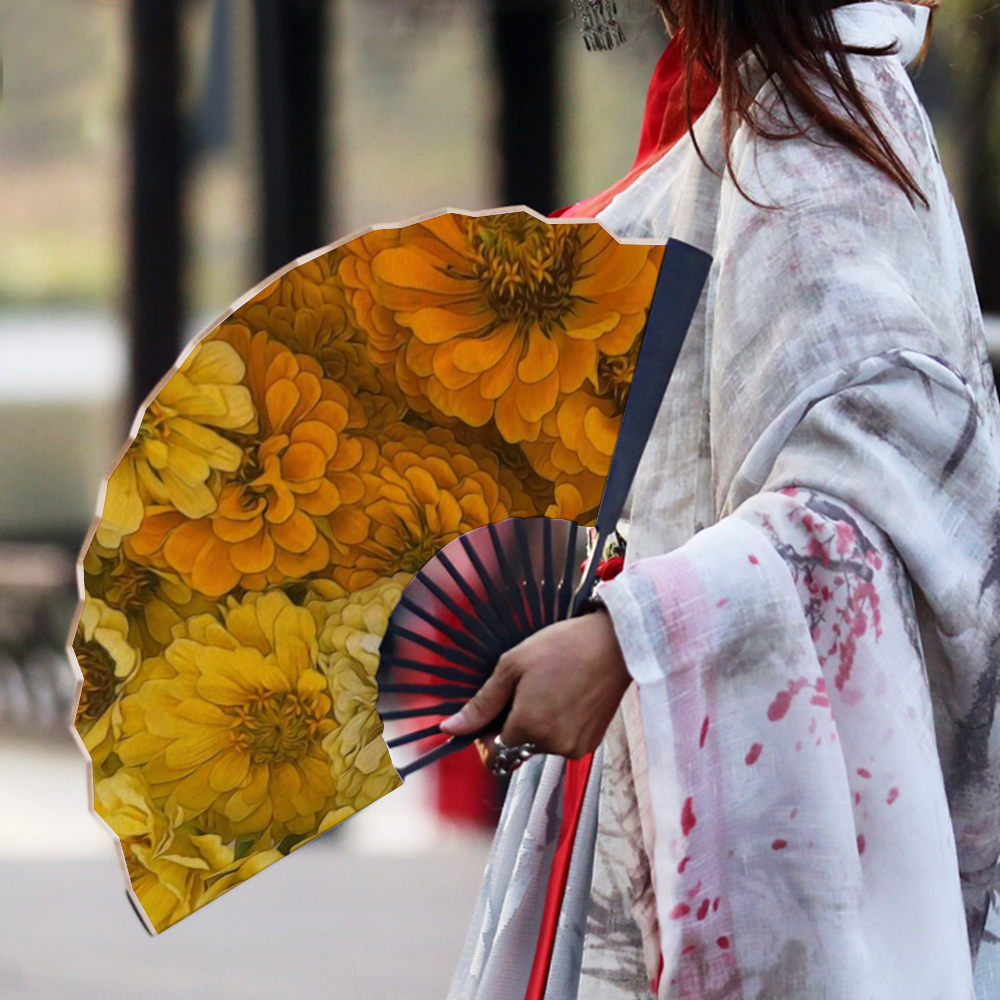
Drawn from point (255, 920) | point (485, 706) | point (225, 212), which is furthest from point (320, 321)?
point (225, 212)

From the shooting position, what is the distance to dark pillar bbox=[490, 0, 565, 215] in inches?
191

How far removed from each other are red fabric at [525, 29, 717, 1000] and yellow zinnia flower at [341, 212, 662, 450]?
0.26 metres

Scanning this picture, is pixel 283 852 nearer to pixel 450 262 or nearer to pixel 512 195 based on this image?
pixel 450 262

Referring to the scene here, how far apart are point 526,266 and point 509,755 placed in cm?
43

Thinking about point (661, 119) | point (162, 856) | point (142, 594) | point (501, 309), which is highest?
point (661, 119)

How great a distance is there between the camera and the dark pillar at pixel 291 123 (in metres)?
4.93

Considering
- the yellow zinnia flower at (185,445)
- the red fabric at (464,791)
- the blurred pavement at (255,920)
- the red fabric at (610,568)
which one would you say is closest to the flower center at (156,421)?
the yellow zinnia flower at (185,445)

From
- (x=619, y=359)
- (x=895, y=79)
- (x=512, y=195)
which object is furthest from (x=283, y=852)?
(x=512, y=195)

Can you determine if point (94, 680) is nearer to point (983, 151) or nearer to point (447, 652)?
point (447, 652)

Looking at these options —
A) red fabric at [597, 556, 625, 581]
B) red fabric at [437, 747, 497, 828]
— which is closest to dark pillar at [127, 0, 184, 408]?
red fabric at [437, 747, 497, 828]

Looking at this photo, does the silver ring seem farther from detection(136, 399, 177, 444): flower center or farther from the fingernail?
detection(136, 399, 177, 444): flower center

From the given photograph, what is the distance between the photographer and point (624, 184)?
Result: 5.47 ft

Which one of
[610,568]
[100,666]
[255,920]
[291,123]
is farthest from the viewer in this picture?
[291,123]

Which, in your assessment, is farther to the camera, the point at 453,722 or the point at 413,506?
the point at 413,506
